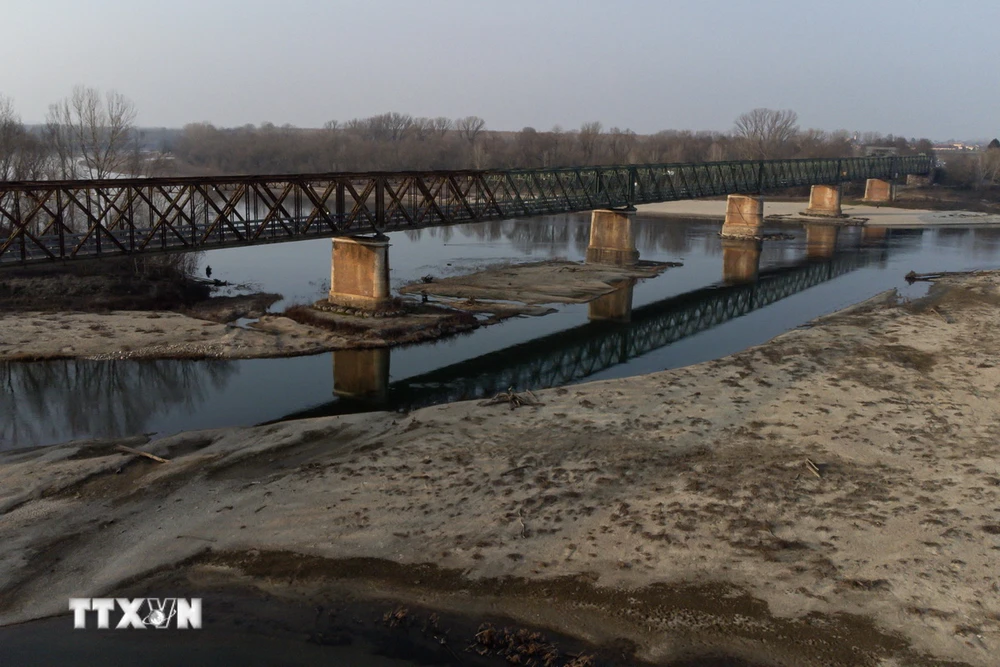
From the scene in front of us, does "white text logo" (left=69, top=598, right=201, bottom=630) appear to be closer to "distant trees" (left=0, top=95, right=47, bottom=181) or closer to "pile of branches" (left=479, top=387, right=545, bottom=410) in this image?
"pile of branches" (left=479, top=387, right=545, bottom=410)

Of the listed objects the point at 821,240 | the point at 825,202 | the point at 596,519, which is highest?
the point at 825,202

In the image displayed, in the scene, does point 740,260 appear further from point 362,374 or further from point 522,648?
point 522,648

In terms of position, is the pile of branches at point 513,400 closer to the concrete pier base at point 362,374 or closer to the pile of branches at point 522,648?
the concrete pier base at point 362,374

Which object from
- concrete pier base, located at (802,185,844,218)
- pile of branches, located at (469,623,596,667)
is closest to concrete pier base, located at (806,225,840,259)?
concrete pier base, located at (802,185,844,218)

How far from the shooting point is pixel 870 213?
99750mm

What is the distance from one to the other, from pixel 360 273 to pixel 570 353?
9672mm

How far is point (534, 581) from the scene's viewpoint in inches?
566

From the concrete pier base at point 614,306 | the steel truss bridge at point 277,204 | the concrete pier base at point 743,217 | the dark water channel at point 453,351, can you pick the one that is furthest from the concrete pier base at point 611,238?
the concrete pier base at point 743,217

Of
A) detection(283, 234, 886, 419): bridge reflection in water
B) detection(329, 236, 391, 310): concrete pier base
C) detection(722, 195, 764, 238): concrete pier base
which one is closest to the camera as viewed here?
detection(283, 234, 886, 419): bridge reflection in water

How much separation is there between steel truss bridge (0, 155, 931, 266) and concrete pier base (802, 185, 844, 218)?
295 centimetres

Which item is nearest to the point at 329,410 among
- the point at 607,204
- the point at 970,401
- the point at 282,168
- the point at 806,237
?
the point at 970,401

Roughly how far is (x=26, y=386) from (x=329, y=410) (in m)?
9.56

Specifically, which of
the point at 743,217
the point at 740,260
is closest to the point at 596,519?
the point at 740,260

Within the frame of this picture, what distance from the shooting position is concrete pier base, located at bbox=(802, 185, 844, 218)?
→ 93938 millimetres
